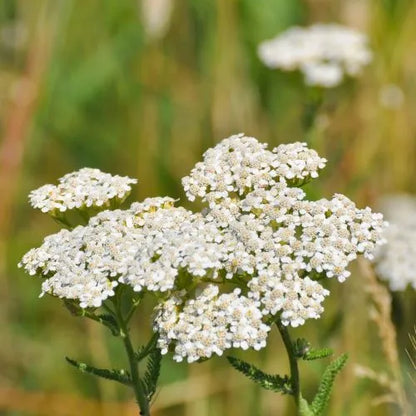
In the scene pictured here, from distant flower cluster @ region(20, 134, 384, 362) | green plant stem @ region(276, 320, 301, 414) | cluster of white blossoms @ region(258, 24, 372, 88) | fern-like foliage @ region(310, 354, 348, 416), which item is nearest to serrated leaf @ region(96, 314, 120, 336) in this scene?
distant flower cluster @ region(20, 134, 384, 362)

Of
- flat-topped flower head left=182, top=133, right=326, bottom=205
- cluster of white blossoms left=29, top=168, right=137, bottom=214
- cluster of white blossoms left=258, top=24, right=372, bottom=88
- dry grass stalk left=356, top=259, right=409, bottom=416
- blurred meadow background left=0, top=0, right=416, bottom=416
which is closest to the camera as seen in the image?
flat-topped flower head left=182, top=133, right=326, bottom=205

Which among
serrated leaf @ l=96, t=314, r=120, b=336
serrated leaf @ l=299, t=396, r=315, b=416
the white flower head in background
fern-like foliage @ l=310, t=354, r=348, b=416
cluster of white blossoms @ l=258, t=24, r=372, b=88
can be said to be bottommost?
serrated leaf @ l=299, t=396, r=315, b=416

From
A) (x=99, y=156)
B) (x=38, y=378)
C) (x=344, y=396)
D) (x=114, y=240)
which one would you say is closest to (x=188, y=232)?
(x=114, y=240)

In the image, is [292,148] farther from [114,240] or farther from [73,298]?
[73,298]

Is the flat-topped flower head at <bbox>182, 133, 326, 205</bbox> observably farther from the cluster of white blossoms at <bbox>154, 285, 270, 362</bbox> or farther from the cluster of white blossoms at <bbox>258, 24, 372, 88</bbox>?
the cluster of white blossoms at <bbox>258, 24, 372, 88</bbox>

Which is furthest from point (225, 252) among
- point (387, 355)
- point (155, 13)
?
point (155, 13)
